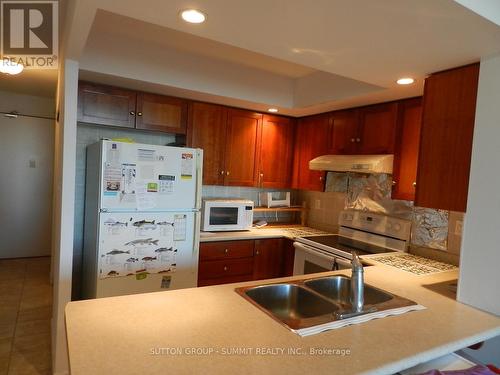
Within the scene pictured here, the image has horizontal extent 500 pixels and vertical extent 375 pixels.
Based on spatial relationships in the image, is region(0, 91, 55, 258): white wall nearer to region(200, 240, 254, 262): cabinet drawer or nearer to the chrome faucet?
region(200, 240, 254, 262): cabinet drawer

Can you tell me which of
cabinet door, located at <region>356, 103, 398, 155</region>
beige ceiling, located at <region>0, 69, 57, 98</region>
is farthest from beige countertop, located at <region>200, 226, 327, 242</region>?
beige ceiling, located at <region>0, 69, 57, 98</region>

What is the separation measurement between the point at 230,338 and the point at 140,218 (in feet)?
5.07

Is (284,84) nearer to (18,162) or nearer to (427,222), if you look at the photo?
(427,222)

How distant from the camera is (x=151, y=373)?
3.18ft

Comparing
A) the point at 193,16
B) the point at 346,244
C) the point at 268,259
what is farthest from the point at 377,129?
the point at 193,16

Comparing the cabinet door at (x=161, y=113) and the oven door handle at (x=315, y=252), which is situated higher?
the cabinet door at (x=161, y=113)

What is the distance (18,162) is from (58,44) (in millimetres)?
2973

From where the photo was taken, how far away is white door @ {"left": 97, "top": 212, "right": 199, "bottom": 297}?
2418 millimetres

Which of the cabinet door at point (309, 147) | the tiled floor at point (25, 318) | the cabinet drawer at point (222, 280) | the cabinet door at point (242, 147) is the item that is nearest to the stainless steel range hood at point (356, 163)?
the cabinet door at point (309, 147)

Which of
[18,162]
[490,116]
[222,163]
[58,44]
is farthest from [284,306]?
[18,162]

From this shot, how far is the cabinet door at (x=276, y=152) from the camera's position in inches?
142

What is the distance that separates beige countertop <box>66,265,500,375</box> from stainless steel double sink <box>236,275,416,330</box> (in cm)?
12

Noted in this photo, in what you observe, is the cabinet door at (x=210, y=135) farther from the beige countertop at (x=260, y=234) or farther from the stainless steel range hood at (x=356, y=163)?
the stainless steel range hood at (x=356, y=163)

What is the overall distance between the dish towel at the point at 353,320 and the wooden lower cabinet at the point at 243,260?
1798 millimetres
